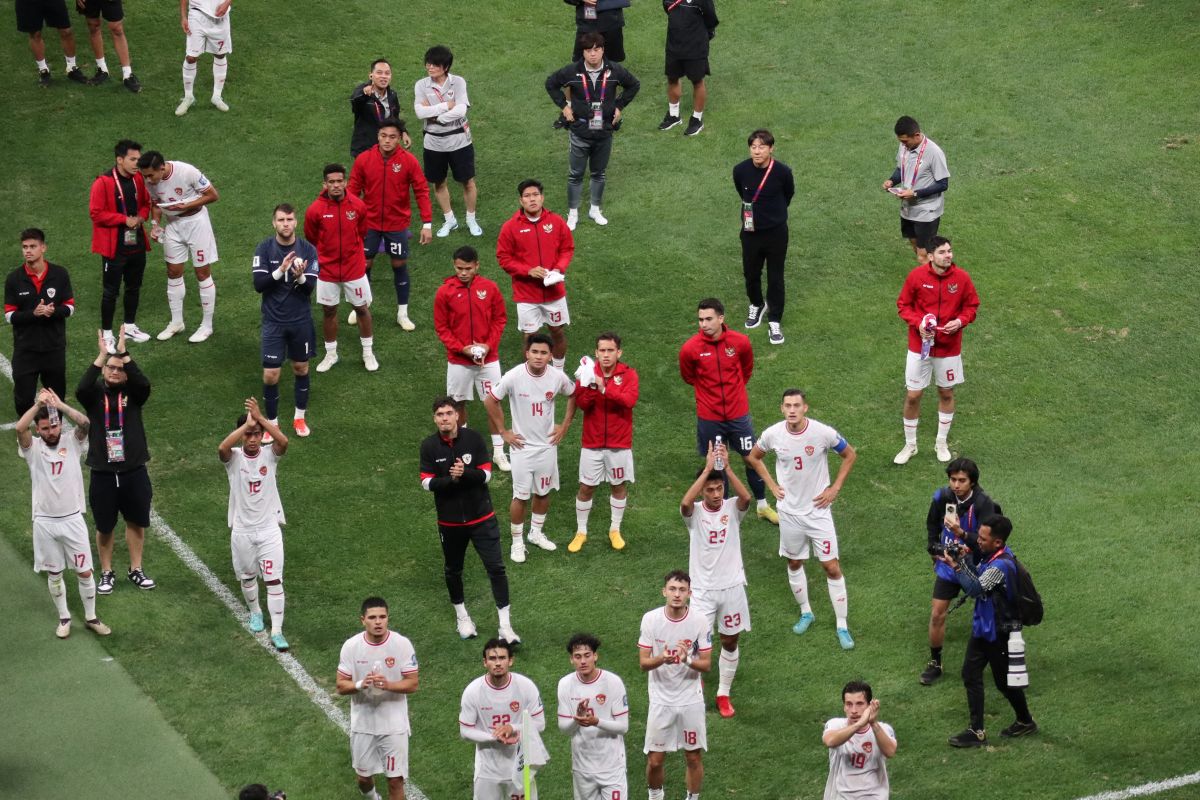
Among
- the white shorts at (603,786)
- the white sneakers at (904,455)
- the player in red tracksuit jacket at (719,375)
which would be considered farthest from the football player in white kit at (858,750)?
the white sneakers at (904,455)

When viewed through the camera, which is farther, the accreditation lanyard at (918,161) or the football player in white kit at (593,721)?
the accreditation lanyard at (918,161)

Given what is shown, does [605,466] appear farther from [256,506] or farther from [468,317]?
[256,506]

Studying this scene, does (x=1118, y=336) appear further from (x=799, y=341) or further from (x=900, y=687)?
(x=900, y=687)

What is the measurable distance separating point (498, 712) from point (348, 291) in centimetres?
658

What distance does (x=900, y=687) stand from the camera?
13.6 meters

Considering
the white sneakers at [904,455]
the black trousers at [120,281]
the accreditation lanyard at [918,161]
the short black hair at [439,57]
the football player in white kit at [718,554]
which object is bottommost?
the football player in white kit at [718,554]

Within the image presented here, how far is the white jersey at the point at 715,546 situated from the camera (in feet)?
43.3

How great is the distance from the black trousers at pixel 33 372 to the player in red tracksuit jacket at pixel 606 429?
5.03 metres

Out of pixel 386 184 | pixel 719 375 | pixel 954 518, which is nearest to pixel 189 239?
pixel 386 184

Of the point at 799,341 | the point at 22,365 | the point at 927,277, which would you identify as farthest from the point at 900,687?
the point at 22,365

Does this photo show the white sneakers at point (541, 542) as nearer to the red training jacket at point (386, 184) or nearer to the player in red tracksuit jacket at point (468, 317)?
the player in red tracksuit jacket at point (468, 317)

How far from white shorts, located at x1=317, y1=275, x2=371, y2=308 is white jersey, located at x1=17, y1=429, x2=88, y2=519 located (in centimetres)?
403

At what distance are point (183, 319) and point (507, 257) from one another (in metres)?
3.90

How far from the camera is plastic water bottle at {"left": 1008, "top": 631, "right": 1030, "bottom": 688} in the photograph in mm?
12625
